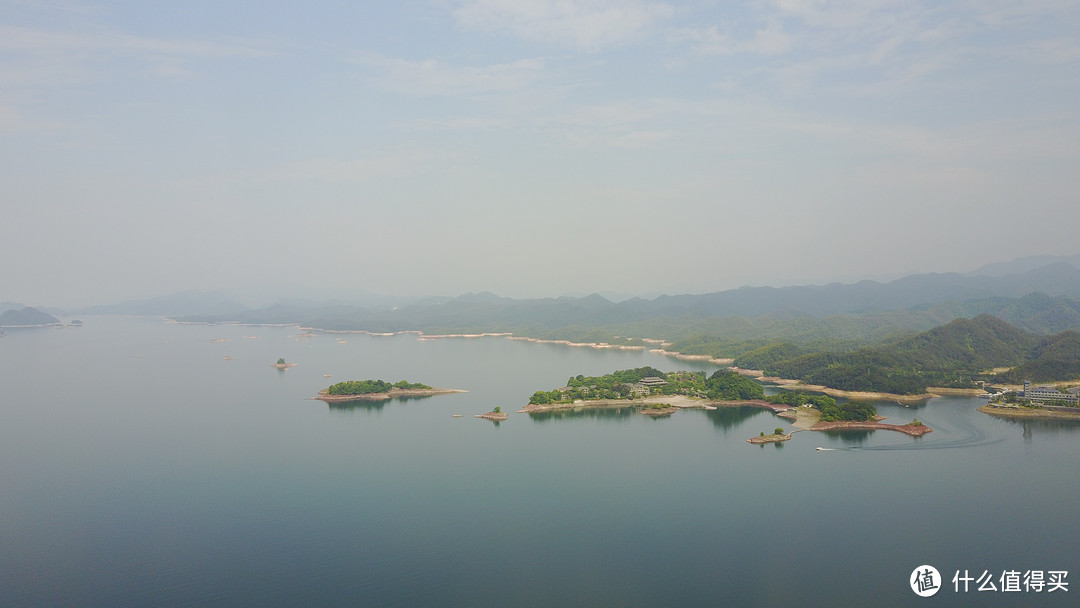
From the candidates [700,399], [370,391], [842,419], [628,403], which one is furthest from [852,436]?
[370,391]

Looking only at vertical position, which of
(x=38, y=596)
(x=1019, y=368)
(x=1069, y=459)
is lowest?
(x=38, y=596)

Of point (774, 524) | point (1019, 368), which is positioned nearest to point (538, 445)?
point (774, 524)

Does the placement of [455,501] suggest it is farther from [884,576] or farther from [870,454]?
[870,454]

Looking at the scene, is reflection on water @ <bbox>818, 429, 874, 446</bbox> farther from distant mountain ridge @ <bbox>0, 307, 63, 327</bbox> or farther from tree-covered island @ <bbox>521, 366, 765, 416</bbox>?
distant mountain ridge @ <bbox>0, 307, 63, 327</bbox>

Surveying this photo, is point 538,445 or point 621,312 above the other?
point 621,312

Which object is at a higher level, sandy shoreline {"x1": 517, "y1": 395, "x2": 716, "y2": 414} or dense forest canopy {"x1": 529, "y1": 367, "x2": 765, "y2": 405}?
dense forest canopy {"x1": 529, "y1": 367, "x2": 765, "y2": 405}

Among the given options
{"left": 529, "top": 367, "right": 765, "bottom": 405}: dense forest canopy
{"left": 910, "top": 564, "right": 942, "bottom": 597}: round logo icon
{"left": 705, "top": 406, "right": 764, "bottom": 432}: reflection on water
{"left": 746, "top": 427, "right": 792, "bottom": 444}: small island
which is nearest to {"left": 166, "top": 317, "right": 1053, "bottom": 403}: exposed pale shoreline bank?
{"left": 529, "top": 367, "right": 765, "bottom": 405}: dense forest canopy
